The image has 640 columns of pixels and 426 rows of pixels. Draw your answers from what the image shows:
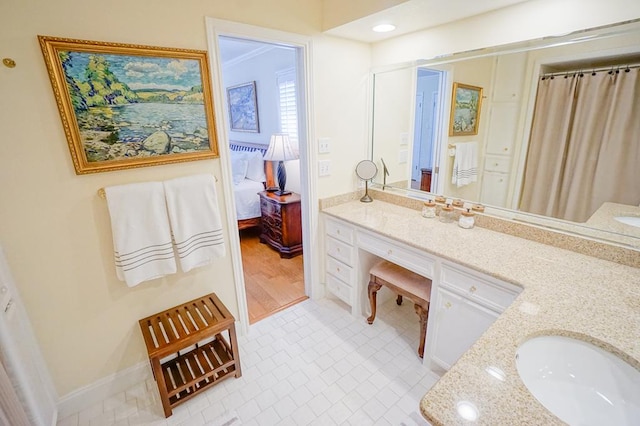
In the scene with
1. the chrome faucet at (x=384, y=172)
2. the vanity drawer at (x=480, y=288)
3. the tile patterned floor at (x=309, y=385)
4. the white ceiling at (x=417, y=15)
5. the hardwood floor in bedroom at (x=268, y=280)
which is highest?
the white ceiling at (x=417, y=15)

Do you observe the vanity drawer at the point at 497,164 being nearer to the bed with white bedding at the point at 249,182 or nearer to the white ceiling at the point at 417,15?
the white ceiling at the point at 417,15

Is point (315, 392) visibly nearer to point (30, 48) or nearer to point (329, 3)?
point (30, 48)

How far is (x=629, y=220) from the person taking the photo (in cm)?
143

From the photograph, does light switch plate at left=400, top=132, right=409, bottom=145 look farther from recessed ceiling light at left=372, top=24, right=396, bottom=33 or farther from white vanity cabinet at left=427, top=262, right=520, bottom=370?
white vanity cabinet at left=427, top=262, right=520, bottom=370

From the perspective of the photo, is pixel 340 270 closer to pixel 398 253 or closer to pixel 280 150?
pixel 398 253

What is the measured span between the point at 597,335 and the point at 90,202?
2165 millimetres

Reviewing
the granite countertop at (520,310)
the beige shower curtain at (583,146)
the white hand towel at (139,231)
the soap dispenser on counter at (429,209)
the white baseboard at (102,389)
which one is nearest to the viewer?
the granite countertop at (520,310)

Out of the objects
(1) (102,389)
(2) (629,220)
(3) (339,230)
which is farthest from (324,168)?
(1) (102,389)

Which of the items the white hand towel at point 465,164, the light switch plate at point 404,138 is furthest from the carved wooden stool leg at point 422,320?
the light switch plate at point 404,138

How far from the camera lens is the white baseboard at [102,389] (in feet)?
5.40

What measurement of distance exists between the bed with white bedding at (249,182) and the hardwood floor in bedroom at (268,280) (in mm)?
347

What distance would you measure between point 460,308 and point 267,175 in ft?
8.73

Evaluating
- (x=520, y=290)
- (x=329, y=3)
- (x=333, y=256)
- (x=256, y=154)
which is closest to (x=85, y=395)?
(x=333, y=256)

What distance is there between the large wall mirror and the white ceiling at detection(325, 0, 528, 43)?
8.5 inches
